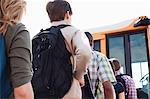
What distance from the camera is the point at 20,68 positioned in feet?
5.90

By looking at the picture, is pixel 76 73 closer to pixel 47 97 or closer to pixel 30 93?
pixel 47 97

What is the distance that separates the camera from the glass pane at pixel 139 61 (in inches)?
255

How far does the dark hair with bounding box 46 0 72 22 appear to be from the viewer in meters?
2.96

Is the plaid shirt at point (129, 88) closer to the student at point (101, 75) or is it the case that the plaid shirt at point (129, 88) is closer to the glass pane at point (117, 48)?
the student at point (101, 75)

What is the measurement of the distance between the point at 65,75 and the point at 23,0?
85 cm

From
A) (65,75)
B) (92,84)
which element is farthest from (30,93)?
(92,84)

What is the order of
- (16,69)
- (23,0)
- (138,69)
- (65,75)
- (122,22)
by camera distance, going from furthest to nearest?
(122,22), (138,69), (65,75), (23,0), (16,69)

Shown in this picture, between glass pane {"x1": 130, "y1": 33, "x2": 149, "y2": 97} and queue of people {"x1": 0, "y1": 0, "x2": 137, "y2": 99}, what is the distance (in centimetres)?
309

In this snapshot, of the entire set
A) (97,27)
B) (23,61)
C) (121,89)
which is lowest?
(121,89)

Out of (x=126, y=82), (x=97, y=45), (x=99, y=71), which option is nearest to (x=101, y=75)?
(x=99, y=71)

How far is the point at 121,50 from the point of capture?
6.88 metres

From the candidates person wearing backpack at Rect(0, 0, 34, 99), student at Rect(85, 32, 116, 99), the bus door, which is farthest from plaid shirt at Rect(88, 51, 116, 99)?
the bus door

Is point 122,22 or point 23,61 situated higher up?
point 122,22

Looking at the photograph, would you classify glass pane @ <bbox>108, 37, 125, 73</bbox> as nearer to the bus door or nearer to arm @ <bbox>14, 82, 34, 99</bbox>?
the bus door
